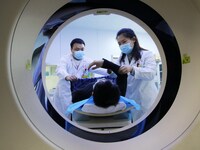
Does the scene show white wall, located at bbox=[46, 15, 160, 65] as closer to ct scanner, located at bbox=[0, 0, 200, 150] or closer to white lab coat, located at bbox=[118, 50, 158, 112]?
white lab coat, located at bbox=[118, 50, 158, 112]

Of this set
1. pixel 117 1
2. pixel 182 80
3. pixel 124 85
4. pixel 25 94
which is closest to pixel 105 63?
pixel 124 85

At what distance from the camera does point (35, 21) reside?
2.57 ft

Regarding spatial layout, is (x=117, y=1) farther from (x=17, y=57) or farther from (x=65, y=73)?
(x=65, y=73)

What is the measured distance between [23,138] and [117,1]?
0.85 metres

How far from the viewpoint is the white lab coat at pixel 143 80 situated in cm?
194

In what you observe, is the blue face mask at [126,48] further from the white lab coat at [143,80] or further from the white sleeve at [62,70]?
the white sleeve at [62,70]

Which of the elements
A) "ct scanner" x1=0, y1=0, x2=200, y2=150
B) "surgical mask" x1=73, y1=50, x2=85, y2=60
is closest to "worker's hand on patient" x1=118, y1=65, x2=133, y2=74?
"surgical mask" x1=73, y1=50, x2=85, y2=60

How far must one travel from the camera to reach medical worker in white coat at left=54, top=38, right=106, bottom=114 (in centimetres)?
198

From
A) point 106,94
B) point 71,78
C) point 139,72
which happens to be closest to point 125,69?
point 139,72

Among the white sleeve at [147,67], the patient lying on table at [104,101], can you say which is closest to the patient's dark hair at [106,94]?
the patient lying on table at [104,101]

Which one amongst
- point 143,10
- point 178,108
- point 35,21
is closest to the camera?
point 35,21

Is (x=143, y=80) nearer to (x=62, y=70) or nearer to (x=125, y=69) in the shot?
(x=125, y=69)

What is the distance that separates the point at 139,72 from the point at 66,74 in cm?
74

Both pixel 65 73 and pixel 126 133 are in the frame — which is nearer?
pixel 126 133
